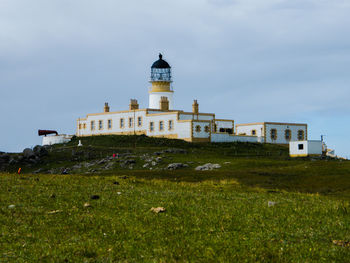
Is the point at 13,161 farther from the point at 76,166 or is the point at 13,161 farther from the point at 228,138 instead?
the point at 228,138

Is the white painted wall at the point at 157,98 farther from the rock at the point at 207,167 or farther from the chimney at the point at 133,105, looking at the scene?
the rock at the point at 207,167

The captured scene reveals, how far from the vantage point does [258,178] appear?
38406 millimetres

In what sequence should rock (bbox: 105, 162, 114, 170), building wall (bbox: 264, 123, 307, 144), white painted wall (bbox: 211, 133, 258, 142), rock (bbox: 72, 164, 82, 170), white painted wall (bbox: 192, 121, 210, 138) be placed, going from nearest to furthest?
rock (bbox: 105, 162, 114, 170), rock (bbox: 72, 164, 82, 170), white painted wall (bbox: 192, 121, 210, 138), white painted wall (bbox: 211, 133, 258, 142), building wall (bbox: 264, 123, 307, 144)

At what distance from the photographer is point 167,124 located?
86625mm

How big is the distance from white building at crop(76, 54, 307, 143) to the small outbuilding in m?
14.7

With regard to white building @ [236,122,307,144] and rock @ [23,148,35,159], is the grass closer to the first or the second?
rock @ [23,148,35,159]

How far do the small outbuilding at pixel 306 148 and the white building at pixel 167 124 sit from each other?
14.7m

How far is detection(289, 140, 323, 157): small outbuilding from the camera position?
73.4m

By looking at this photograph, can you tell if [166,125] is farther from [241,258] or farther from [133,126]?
[241,258]

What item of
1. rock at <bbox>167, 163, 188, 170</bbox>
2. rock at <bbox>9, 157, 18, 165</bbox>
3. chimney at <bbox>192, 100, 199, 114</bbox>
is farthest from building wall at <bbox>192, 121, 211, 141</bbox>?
rock at <bbox>9, 157, 18, 165</bbox>

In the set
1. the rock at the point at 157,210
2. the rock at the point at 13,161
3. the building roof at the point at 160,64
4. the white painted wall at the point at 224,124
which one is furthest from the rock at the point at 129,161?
the rock at the point at 157,210

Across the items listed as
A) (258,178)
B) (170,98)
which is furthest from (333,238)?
(170,98)

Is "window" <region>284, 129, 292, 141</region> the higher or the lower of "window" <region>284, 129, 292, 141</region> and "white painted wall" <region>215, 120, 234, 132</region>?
the lower

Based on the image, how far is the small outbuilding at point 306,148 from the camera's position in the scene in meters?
73.4
